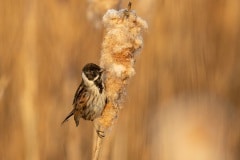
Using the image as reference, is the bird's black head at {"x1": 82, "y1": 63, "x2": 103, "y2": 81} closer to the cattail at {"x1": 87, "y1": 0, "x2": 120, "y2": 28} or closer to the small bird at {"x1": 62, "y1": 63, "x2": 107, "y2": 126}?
the small bird at {"x1": 62, "y1": 63, "x2": 107, "y2": 126}

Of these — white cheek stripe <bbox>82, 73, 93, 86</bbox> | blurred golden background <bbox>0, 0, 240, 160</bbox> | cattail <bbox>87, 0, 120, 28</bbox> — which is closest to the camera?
white cheek stripe <bbox>82, 73, 93, 86</bbox>

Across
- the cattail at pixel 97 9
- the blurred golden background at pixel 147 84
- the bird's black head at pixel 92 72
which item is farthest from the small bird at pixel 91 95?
the blurred golden background at pixel 147 84

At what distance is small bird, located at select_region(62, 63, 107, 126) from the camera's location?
4.60 ft

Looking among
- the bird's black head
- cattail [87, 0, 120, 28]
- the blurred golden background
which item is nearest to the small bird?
the bird's black head

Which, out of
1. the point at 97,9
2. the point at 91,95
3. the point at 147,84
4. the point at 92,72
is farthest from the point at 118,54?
the point at 147,84

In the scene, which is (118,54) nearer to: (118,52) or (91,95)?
(118,52)

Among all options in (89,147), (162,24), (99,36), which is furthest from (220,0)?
(89,147)

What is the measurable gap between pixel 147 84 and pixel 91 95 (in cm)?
59

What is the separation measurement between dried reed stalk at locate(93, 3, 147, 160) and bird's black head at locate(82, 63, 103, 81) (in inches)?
2.7

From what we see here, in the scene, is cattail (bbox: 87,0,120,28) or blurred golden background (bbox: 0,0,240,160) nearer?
cattail (bbox: 87,0,120,28)

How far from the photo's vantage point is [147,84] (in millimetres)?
2100

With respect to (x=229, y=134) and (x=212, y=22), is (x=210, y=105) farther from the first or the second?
(x=212, y=22)

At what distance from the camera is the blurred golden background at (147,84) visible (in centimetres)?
206

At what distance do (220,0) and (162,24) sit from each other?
347 mm
